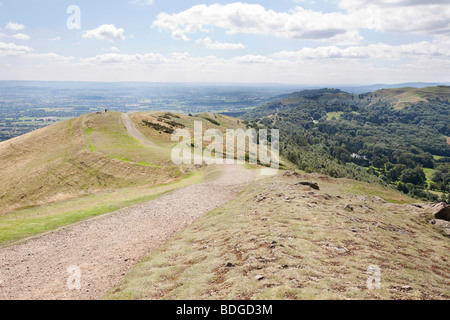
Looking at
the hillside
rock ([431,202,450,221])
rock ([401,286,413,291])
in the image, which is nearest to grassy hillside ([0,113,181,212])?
the hillside

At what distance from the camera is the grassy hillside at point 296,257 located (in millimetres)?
12477

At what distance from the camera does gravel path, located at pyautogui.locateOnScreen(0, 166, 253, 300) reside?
17.5m

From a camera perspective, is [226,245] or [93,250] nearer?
[226,245]

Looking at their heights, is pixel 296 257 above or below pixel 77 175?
above

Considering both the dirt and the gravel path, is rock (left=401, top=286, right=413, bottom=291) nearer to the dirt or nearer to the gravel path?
the gravel path

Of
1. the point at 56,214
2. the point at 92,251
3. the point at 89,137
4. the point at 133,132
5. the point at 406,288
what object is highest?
the point at 133,132

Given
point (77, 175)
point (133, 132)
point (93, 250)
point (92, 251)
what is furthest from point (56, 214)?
point (133, 132)

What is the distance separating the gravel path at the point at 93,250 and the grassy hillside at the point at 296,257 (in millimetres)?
2097

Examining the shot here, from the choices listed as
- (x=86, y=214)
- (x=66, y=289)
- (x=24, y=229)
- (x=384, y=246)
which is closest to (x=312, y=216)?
(x=384, y=246)

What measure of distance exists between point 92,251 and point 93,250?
17 cm

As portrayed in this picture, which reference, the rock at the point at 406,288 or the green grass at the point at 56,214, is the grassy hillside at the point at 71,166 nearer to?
the green grass at the point at 56,214

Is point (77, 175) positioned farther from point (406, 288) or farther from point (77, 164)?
point (406, 288)

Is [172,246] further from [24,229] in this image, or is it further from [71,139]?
[71,139]

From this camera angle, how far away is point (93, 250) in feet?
75.5
